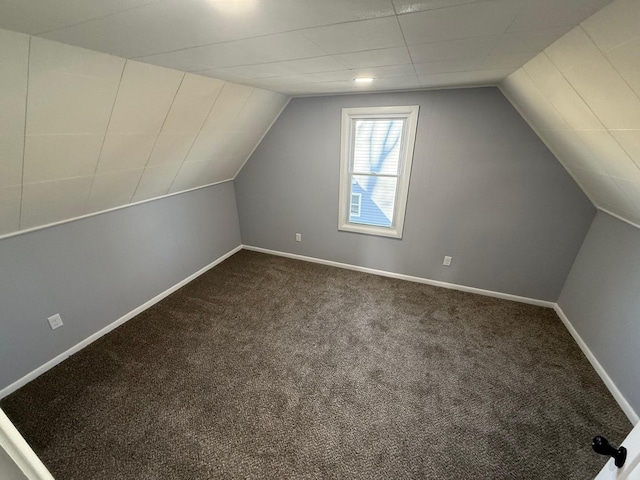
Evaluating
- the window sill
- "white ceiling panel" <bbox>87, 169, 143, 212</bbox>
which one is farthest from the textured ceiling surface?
the window sill

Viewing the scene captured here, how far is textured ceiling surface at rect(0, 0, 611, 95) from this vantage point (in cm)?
81

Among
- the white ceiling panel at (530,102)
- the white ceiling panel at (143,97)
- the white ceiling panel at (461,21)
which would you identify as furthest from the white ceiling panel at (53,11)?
the white ceiling panel at (530,102)

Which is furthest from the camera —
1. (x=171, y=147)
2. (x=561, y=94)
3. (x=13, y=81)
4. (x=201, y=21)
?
(x=171, y=147)

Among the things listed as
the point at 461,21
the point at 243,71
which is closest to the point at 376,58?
the point at 461,21

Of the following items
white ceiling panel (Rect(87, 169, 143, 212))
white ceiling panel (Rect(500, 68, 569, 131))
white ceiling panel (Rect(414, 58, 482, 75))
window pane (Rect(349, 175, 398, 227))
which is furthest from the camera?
window pane (Rect(349, 175, 398, 227))

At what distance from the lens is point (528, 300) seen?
2654mm

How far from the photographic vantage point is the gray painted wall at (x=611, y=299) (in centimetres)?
168

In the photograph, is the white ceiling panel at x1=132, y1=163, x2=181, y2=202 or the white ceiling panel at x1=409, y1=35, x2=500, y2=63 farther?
the white ceiling panel at x1=132, y1=163, x2=181, y2=202

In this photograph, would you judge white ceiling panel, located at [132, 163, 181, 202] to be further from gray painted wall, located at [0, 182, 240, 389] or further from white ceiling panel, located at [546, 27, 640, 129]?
white ceiling panel, located at [546, 27, 640, 129]

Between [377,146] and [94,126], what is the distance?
7.57 feet

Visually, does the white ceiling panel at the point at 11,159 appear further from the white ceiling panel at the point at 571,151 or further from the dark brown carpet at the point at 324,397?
the white ceiling panel at the point at 571,151

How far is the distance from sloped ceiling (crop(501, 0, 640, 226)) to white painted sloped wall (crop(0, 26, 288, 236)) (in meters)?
1.89

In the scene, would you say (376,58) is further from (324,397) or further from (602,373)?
(602,373)

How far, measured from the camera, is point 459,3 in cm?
81
